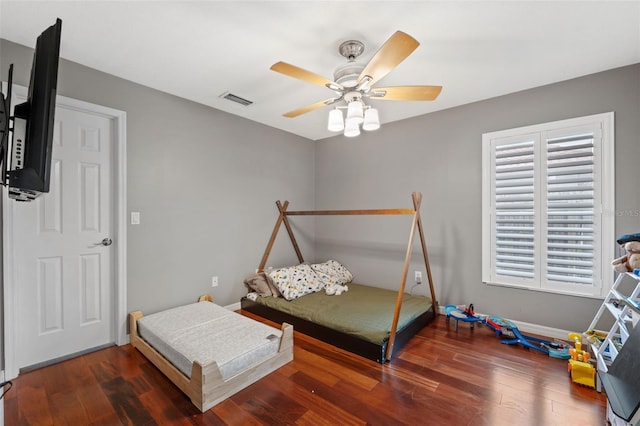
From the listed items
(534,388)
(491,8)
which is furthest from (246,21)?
(534,388)

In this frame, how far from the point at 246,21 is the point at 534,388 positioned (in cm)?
315

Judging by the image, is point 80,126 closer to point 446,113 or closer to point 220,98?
point 220,98

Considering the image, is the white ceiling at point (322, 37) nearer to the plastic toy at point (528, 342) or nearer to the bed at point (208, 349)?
the bed at point (208, 349)

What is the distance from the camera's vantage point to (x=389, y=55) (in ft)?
5.23

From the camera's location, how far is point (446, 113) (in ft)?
10.7

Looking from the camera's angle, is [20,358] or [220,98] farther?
[220,98]

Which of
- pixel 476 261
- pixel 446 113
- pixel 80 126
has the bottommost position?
pixel 476 261

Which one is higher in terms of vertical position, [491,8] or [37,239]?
[491,8]

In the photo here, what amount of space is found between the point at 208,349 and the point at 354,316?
4.30ft

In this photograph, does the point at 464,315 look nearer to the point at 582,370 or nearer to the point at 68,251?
the point at 582,370

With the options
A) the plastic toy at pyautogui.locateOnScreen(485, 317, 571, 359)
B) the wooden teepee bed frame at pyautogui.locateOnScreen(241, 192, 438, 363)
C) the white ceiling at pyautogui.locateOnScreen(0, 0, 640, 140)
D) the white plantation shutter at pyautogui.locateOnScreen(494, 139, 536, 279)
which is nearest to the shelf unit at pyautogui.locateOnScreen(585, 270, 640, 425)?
the plastic toy at pyautogui.locateOnScreen(485, 317, 571, 359)

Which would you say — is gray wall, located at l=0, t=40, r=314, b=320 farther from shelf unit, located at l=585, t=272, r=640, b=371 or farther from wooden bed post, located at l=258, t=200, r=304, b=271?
shelf unit, located at l=585, t=272, r=640, b=371

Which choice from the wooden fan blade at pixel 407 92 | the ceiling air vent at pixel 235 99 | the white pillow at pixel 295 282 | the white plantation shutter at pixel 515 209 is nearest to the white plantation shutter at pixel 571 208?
the white plantation shutter at pixel 515 209

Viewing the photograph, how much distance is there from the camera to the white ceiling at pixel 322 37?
1.70m
